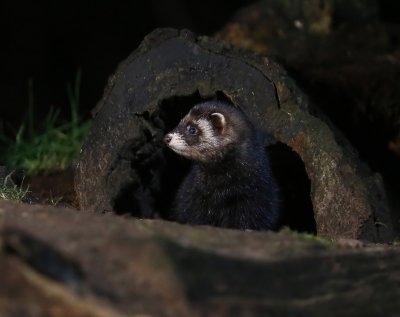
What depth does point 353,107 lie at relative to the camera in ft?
21.7

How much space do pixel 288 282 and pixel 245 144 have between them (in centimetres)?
255

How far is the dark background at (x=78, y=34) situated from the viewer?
10328mm

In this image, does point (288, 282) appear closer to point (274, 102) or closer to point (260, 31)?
point (274, 102)

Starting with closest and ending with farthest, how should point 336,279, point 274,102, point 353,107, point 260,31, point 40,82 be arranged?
point 336,279 < point 274,102 < point 353,107 < point 260,31 < point 40,82

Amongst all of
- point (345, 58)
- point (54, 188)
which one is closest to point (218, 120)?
point (54, 188)

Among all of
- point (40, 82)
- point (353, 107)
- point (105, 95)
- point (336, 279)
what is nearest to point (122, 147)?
point (105, 95)

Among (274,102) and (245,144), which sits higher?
(274,102)

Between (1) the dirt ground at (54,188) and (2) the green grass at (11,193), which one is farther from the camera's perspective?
(1) the dirt ground at (54,188)

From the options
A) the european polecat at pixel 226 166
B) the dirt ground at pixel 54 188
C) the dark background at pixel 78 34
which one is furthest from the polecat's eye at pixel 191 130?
the dark background at pixel 78 34

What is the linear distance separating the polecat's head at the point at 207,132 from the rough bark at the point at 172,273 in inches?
81.0

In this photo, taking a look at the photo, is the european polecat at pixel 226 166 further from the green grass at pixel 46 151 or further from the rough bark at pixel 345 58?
the green grass at pixel 46 151

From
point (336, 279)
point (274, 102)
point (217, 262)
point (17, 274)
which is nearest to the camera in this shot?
point (17, 274)

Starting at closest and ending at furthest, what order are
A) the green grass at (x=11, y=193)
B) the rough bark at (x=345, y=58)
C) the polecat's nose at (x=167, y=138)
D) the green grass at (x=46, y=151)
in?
1. the green grass at (x=11, y=193)
2. the polecat's nose at (x=167, y=138)
3. the green grass at (x=46, y=151)
4. the rough bark at (x=345, y=58)

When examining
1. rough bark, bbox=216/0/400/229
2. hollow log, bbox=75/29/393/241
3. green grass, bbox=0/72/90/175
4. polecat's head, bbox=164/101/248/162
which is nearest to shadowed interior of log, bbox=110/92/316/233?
hollow log, bbox=75/29/393/241
